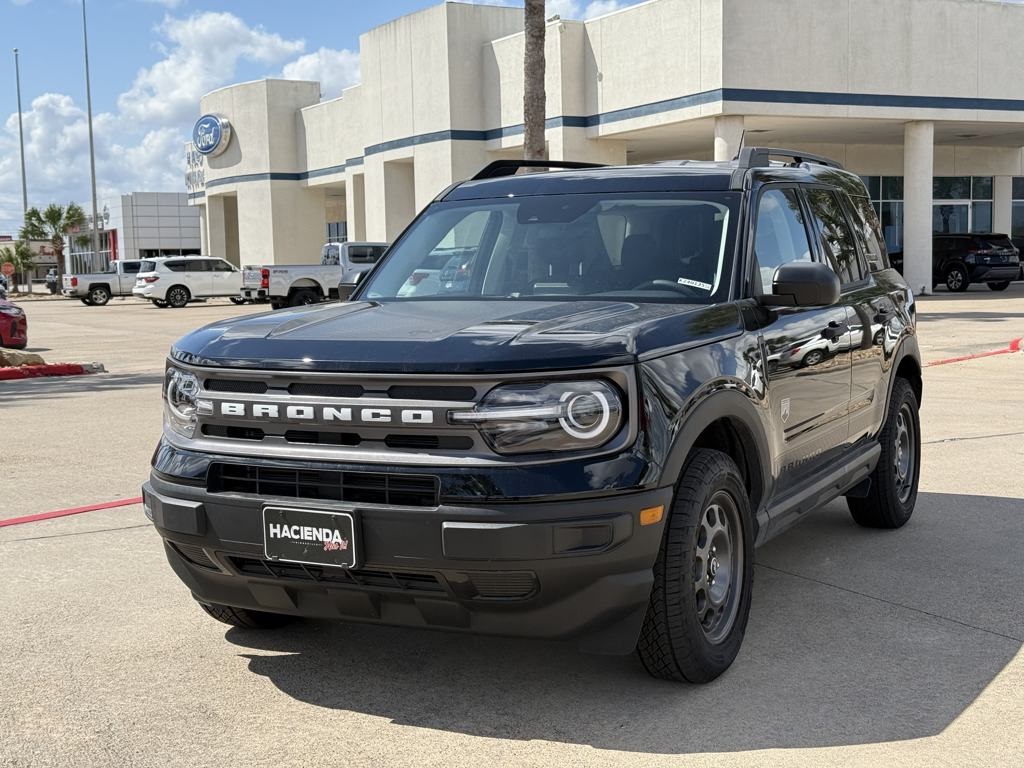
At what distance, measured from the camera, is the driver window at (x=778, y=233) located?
16.9 ft

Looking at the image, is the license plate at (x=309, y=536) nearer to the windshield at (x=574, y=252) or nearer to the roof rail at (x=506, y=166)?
the windshield at (x=574, y=252)

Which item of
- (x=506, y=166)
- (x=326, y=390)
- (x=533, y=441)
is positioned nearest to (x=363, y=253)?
(x=506, y=166)

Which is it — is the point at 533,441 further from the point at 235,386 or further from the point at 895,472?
the point at 895,472

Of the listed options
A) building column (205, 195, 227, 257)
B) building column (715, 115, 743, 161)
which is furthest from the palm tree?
building column (715, 115, 743, 161)

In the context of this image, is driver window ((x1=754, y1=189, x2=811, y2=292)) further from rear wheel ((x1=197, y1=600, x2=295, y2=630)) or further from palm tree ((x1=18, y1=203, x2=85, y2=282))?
palm tree ((x1=18, y1=203, x2=85, y2=282))

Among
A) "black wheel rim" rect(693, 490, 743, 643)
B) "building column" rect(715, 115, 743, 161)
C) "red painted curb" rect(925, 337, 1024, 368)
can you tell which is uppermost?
"building column" rect(715, 115, 743, 161)

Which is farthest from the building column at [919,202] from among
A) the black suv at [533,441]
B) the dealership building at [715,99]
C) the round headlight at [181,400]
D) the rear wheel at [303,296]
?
the round headlight at [181,400]

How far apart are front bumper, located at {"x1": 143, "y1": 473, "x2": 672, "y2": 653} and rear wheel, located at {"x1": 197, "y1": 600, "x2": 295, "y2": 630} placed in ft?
2.39

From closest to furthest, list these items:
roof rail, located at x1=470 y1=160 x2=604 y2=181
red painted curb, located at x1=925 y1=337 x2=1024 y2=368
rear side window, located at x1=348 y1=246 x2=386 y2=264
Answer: roof rail, located at x1=470 y1=160 x2=604 y2=181 < red painted curb, located at x1=925 y1=337 x2=1024 y2=368 < rear side window, located at x1=348 y1=246 x2=386 y2=264

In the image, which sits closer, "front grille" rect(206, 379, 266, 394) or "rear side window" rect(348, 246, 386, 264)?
"front grille" rect(206, 379, 266, 394)

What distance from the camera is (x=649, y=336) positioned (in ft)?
13.1

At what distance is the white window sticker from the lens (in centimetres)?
480

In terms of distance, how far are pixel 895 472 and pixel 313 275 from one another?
2829 centimetres

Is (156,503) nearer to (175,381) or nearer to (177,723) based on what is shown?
(175,381)
